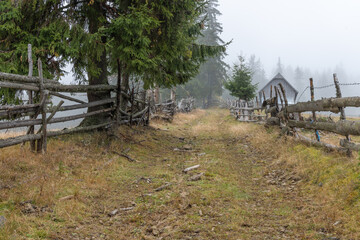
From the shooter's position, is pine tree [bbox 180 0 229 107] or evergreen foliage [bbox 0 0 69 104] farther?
pine tree [bbox 180 0 229 107]

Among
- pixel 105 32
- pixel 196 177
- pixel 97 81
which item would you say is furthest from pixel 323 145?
pixel 97 81

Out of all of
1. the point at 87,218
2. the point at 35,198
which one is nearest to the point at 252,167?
the point at 87,218

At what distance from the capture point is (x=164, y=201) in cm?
465

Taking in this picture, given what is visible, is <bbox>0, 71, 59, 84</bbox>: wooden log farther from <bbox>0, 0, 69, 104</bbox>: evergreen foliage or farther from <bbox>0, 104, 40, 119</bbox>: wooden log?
<bbox>0, 0, 69, 104</bbox>: evergreen foliage

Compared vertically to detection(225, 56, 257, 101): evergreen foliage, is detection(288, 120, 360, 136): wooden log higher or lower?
lower

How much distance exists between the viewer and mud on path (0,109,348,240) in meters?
3.60

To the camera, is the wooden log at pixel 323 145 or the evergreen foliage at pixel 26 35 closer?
the wooden log at pixel 323 145

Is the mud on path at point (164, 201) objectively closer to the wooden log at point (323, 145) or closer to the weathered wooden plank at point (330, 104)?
the wooden log at point (323, 145)

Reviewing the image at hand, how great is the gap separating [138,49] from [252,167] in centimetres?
480

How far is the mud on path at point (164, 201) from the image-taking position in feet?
11.8

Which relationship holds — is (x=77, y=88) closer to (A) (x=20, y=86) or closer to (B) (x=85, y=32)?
(B) (x=85, y=32)

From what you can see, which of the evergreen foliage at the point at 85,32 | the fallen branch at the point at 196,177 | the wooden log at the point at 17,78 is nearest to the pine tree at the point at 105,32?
the evergreen foliage at the point at 85,32

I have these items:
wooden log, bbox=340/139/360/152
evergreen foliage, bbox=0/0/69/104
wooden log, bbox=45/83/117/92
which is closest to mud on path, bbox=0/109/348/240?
wooden log, bbox=340/139/360/152

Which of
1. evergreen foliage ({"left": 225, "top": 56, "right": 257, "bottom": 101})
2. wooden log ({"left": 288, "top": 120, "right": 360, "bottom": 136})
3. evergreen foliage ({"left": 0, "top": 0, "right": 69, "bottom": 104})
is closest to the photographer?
wooden log ({"left": 288, "top": 120, "right": 360, "bottom": 136})
